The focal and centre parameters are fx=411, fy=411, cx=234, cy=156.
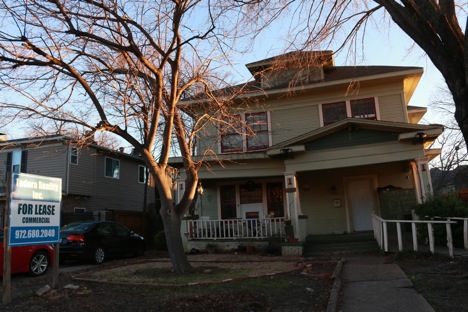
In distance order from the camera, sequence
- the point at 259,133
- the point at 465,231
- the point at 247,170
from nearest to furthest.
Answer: the point at 465,231
the point at 247,170
the point at 259,133

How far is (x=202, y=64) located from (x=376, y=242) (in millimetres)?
8046

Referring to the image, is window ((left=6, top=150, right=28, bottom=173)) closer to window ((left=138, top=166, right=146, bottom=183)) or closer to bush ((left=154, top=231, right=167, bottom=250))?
window ((left=138, top=166, right=146, bottom=183))

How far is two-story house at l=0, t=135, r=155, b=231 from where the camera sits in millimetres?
21844

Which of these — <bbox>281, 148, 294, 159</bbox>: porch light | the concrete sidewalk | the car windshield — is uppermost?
<bbox>281, 148, 294, 159</bbox>: porch light

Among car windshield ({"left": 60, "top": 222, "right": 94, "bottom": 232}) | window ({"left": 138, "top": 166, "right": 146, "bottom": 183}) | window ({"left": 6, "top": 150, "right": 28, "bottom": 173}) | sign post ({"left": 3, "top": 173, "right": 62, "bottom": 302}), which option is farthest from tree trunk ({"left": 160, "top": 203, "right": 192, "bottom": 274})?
window ({"left": 138, "top": 166, "right": 146, "bottom": 183})

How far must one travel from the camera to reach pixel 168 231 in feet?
32.4

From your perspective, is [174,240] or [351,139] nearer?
[174,240]

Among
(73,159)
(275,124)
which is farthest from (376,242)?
(73,159)

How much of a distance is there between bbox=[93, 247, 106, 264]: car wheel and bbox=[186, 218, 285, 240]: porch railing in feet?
10.3

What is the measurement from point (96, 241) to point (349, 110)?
10562mm

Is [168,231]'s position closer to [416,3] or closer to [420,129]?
[416,3]

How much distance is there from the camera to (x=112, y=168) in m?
26.4

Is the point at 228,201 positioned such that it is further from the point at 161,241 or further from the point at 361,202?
the point at 361,202

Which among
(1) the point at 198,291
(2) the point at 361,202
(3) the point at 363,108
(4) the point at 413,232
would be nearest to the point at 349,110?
(3) the point at 363,108
